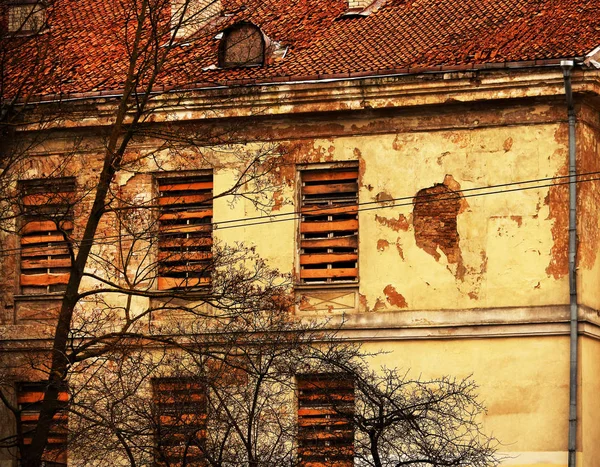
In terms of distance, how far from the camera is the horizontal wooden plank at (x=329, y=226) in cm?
2269

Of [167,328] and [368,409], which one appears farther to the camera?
[167,328]

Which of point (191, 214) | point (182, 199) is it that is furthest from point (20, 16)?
point (191, 214)

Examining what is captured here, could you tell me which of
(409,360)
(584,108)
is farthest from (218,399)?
(584,108)

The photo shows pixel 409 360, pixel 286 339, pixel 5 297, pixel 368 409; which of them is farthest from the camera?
pixel 5 297

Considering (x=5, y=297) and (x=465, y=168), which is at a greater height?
(x=465, y=168)

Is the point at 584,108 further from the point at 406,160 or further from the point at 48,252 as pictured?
the point at 48,252

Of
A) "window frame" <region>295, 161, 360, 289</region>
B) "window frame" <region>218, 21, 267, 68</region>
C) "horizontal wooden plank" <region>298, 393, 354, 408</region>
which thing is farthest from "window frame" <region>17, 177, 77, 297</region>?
"horizontal wooden plank" <region>298, 393, 354, 408</region>

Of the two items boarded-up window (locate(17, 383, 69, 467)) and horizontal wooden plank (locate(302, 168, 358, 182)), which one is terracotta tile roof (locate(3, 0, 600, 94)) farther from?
boarded-up window (locate(17, 383, 69, 467))

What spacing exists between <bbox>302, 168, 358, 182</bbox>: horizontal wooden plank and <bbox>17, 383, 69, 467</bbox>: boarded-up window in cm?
458

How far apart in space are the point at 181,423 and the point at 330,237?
5096 millimetres

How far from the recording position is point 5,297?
79.1ft

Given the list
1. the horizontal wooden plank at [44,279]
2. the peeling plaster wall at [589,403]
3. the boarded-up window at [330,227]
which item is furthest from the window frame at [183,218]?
the peeling plaster wall at [589,403]

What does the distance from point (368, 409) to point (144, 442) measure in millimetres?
2607

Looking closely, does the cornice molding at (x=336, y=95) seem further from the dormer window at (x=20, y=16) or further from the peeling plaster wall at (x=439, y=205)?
the dormer window at (x=20, y=16)
